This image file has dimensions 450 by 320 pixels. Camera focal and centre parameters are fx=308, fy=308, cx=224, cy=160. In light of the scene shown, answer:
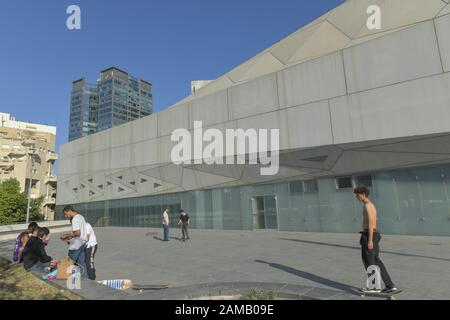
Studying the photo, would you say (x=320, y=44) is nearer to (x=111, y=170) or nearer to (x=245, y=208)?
(x=245, y=208)

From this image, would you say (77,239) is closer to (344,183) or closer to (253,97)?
(344,183)

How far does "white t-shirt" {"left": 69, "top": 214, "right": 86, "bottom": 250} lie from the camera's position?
6.74 metres

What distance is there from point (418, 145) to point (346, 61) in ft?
18.2

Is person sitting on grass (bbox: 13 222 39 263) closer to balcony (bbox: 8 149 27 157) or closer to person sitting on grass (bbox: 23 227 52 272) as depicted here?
person sitting on grass (bbox: 23 227 52 272)

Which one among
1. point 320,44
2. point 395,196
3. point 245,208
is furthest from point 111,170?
point 395,196

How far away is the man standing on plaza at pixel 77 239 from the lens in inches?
265

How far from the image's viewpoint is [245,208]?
70.7 feet

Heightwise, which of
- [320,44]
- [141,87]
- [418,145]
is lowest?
[418,145]

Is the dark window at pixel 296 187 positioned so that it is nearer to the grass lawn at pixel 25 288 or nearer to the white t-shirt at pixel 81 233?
the white t-shirt at pixel 81 233

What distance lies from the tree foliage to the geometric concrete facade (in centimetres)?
2736

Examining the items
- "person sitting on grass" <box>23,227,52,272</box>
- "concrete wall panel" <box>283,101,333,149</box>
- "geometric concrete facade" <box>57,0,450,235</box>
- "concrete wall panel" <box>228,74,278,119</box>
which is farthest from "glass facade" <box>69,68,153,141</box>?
"person sitting on grass" <box>23,227,52,272</box>

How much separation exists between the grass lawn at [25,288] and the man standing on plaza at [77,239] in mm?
798

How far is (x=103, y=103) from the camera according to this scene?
165 meters

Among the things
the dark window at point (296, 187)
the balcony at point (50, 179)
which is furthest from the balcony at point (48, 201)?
the dark window at point (296, 187)
